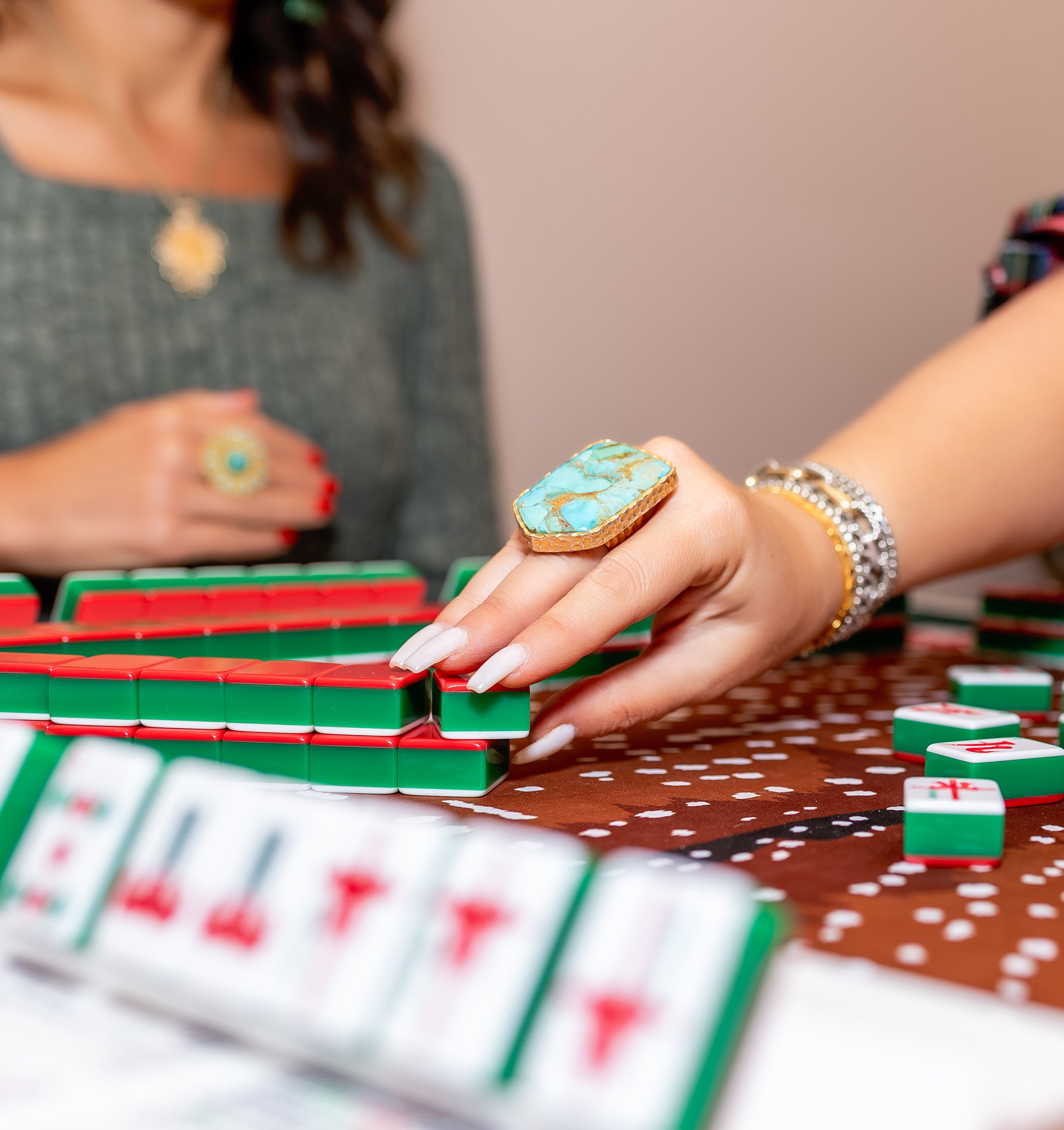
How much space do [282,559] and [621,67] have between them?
4.13 feet

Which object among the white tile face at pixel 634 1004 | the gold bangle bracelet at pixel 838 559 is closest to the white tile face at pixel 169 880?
the white tile face at pixel 634 1004

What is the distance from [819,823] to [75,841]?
402 millimetres

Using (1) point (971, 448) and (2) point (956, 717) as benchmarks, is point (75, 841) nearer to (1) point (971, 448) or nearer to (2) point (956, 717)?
(2) point (956, 717)

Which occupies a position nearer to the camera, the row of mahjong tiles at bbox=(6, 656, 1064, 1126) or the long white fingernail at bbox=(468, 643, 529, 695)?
the row of mahjong tiles at bbox=(6, 656, 1064, 1126)

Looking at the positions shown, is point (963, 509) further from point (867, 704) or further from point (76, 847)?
point (76, 847)

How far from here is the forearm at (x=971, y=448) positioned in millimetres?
986

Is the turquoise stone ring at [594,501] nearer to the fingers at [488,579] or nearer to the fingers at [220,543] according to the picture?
the fingers at [488,579]

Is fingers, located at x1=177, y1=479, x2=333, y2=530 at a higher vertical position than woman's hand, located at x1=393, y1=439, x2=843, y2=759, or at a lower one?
lower

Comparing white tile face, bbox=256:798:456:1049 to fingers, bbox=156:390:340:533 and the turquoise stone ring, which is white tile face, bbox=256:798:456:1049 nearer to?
the turquoise stone ring

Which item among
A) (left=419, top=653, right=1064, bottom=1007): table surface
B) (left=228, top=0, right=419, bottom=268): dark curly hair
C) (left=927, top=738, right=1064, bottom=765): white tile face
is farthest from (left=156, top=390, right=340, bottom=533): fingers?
(left=927, top=738, right=1064, bottom=765): white tile face

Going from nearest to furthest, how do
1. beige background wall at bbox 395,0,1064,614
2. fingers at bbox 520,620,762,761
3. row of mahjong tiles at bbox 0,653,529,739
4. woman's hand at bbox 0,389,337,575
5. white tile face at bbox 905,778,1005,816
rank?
1. white tile face at bbox 905,778,1005,816
2. row of mahjong tiles at bbox 0,653,529,739
3. fingers at bbox 520,620,762,761
4. woman's hand at bbox 0,389,337,575
5. beige background wall at bbox 395,0,1064,614

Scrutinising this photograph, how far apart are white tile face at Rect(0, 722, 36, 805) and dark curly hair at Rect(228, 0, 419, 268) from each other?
5.12 ft

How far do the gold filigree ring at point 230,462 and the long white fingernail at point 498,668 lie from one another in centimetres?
93

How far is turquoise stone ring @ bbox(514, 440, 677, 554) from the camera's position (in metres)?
0.75
